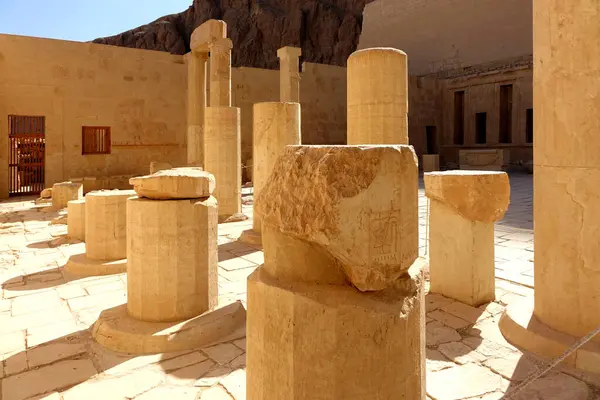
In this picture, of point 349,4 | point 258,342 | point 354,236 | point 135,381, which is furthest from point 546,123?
point 349,4

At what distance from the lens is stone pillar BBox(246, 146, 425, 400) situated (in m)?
1.79

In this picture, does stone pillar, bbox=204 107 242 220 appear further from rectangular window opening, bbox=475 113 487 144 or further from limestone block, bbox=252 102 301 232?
rectangular window opening, bbox=475 113 487 144

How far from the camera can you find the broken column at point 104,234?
5.95 m

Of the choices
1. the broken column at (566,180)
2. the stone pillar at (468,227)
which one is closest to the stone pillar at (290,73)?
the stone pillar at (468,227)

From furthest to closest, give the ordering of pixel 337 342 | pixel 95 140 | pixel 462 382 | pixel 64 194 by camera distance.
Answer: pixel 95 140
pixel 64 194
pixel 462 382
pixel 337 342

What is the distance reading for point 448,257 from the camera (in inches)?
182

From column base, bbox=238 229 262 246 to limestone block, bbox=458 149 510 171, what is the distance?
1335cm

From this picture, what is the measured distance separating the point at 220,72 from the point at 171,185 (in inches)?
308

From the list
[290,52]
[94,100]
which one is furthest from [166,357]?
[94,100]

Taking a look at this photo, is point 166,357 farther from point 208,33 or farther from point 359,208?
point 208,33

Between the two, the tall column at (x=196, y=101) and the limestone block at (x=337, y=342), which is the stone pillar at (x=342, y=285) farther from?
the tall column at (x=196, y=101)

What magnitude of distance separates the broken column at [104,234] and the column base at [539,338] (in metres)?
4.61

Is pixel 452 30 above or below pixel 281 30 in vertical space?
below

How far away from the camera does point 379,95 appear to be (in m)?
6.21
